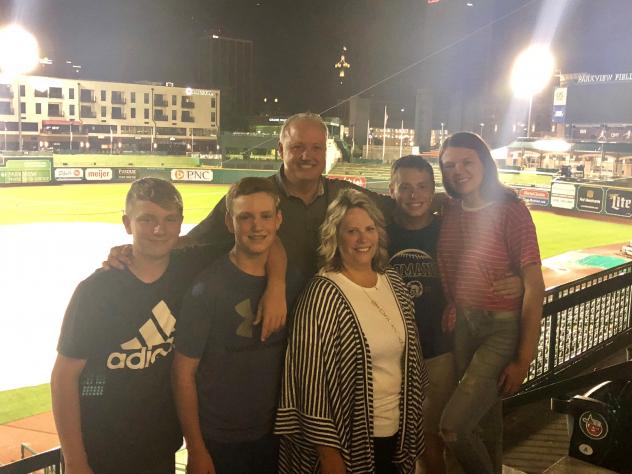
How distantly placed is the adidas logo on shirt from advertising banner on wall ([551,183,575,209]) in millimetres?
27059

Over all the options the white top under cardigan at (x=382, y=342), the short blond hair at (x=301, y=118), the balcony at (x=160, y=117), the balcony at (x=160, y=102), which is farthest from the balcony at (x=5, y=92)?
the white top under cardigan at (x=382, y=342)

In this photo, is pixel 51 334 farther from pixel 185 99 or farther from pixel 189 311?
pixel 185 99

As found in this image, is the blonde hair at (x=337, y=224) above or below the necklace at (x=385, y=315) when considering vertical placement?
above

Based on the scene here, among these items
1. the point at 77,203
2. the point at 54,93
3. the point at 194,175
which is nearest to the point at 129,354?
the point at 77,203

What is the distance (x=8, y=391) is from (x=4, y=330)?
10.4 ft

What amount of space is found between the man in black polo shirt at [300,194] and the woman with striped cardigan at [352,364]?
627 millimetres

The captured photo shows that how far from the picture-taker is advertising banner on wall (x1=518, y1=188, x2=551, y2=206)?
1125 inches

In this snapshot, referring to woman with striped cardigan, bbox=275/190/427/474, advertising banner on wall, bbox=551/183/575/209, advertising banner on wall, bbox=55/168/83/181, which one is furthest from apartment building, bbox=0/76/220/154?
woman with striped cardigan, bbox=275/190/427/474

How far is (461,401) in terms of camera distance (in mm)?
3342

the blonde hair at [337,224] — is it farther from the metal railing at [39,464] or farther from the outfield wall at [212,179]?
the outfield wall at [212,179]

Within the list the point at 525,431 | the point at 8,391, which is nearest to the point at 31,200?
the point at 8,391

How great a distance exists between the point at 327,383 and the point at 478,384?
1066 millimetres

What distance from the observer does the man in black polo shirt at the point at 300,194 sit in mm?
3555

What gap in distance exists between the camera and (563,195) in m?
27.3
